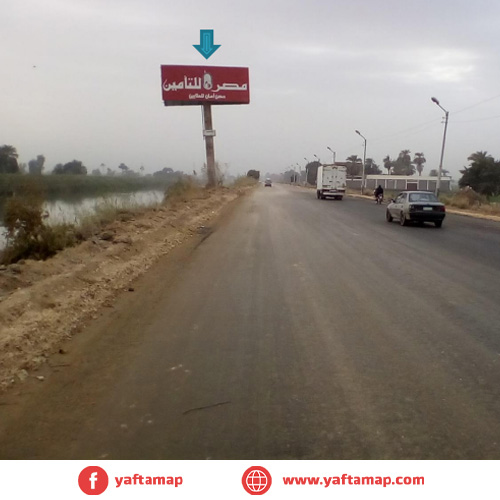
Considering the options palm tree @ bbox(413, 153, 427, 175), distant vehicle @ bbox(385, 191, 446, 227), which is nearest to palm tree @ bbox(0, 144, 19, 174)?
distant vehicle @ bbox(385, 191, 446, 227)

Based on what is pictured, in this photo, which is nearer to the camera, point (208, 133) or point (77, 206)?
point (77, 206)

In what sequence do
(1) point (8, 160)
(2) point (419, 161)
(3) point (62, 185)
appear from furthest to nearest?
(2) point (419, 161)
(3) point (62, 185)
(1) point (8, 160)

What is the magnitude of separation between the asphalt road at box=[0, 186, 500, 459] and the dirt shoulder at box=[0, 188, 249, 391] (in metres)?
0.31

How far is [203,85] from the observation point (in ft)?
140

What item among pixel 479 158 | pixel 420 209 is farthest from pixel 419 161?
pixel 420 209

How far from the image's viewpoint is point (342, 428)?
3811 mm

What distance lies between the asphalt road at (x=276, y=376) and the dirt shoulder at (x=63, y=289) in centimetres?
31
